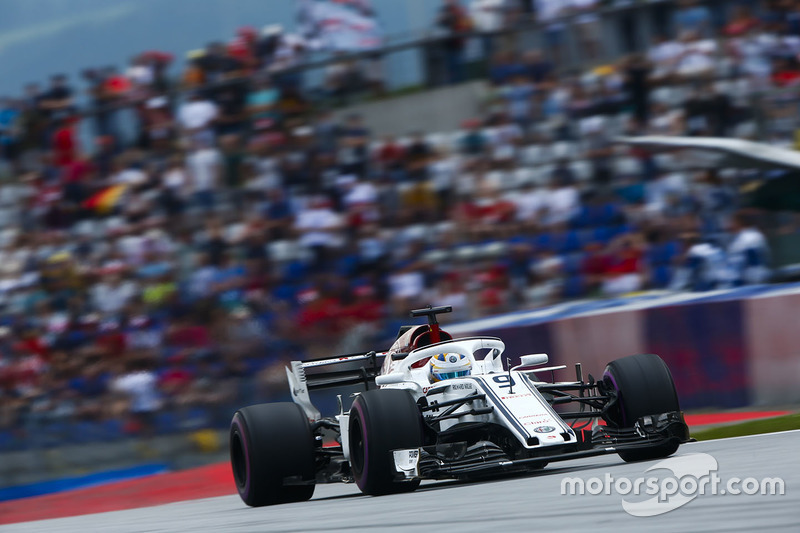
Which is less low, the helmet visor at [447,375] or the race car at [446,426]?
the helmet visor at [447,375]

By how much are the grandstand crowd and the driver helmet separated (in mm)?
4657

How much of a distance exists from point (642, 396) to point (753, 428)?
7.17ft

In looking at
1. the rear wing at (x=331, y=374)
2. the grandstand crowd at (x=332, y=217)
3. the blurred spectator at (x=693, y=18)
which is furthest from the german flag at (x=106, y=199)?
the blurred spectator at (x=693, y=18)

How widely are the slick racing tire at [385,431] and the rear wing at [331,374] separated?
6.38 ft

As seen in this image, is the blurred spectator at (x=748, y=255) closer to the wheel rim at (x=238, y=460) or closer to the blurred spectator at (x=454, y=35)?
the blurred spectator at (x=454, y=35)

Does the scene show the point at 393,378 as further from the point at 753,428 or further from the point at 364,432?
the point at 753,428

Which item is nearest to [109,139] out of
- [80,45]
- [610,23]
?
[80,45]

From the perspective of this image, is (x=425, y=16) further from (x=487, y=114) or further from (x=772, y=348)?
(x=772, y=348)

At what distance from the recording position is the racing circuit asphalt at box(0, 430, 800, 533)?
462cm

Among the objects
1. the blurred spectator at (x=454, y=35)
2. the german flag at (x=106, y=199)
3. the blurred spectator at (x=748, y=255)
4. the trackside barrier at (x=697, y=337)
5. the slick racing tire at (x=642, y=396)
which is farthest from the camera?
the german flag at (x=106, y=199)

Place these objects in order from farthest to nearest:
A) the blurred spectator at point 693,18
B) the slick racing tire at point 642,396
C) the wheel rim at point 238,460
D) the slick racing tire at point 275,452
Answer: the blurred spectator at point 693,18, the wheel rim at point 238,460, the slick racing tire at point 275,452, the slick racing tire at point 642,396

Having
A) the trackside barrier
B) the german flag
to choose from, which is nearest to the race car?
the trackside barrier

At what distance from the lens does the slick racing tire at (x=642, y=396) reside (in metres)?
7.91

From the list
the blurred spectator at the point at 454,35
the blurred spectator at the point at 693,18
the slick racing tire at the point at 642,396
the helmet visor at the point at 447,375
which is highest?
the blurred spectator at the point at 454,35
